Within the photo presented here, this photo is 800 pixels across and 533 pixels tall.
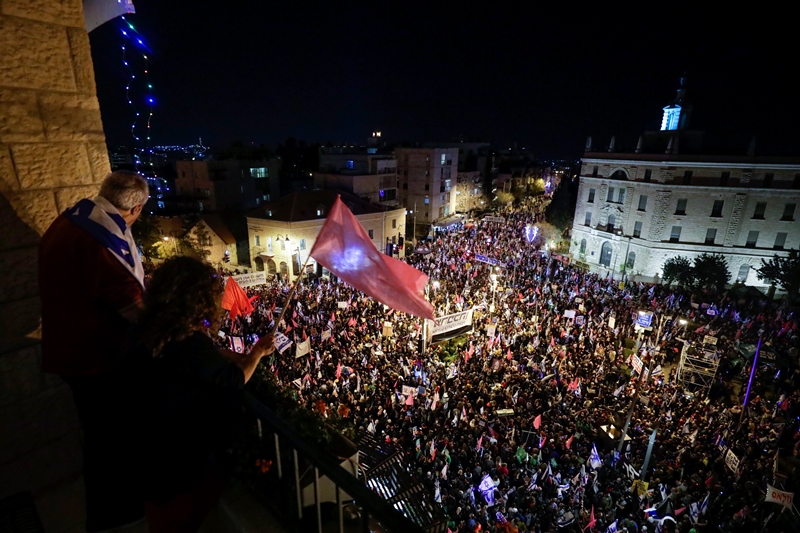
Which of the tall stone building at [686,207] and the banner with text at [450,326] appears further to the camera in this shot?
the tall stone building at [686,207]

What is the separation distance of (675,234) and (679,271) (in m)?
4.89

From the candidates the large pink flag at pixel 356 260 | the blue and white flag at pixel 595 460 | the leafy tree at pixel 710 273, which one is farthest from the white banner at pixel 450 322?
the leafy tree at pixel 710 273

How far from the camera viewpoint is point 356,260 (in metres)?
5.41

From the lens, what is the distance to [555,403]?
44.0 ft

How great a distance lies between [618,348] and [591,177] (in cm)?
2793

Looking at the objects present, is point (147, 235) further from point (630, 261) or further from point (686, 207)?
point (686, 207)

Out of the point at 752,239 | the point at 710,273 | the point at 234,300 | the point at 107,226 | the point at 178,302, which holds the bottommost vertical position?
the point at 710,273

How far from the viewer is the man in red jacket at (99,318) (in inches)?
92.8

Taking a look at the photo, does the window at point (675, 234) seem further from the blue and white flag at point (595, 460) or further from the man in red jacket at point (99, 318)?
the man in red jacket at point (99, 318)

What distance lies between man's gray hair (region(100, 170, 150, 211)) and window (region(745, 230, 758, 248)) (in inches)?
1728

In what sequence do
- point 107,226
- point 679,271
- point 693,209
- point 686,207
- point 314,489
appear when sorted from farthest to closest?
point 686,207
point 693,209
point 679,271
point 107,226
point 314,489

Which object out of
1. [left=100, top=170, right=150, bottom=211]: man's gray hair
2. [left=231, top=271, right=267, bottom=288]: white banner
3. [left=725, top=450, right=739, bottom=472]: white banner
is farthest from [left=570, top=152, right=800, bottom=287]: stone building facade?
[left=100, top=170, right=150, bottom=211]: man's gray hair

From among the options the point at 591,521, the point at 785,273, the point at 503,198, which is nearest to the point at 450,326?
the point at 591,521

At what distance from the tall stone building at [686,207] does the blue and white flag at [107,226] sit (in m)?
41.2
